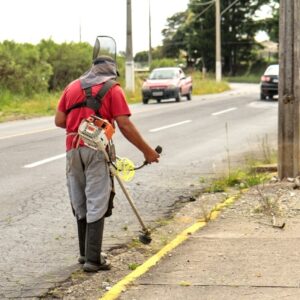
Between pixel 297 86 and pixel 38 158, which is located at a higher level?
pixel 297 86

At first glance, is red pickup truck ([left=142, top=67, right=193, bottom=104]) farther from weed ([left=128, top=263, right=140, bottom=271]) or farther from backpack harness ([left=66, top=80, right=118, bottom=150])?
backpack harness ([left=66, top=80, right=118, bottom=150])

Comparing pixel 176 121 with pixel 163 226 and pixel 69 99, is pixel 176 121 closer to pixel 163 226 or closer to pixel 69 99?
pixel 163 226

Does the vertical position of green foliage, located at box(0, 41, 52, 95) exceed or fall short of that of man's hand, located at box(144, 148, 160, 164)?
it exceeds it

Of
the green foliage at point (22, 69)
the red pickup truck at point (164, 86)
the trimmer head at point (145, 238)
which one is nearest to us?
the trimmer head at point (145, 238)

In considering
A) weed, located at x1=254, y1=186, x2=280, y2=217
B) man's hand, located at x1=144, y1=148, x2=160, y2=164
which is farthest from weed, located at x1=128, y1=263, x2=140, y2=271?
weed, located at x1=254, y1=186, x2=280, y2=217

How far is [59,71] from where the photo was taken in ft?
120

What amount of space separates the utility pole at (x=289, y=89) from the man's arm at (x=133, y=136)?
3629mm

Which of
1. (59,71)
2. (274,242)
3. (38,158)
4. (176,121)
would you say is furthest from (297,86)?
(59,71)

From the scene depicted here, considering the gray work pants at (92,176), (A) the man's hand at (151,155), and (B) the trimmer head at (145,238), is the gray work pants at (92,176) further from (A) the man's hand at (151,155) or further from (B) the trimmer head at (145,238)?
(B) the trimmer head at (145,238)

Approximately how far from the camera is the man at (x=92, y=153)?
555cm

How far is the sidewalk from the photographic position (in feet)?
16.3

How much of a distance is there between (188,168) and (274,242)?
18.5 feet

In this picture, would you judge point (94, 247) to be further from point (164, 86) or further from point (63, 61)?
point (63, 61)

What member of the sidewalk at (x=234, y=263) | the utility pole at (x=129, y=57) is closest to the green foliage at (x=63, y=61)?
the utility pole at (x=129, y=57)
